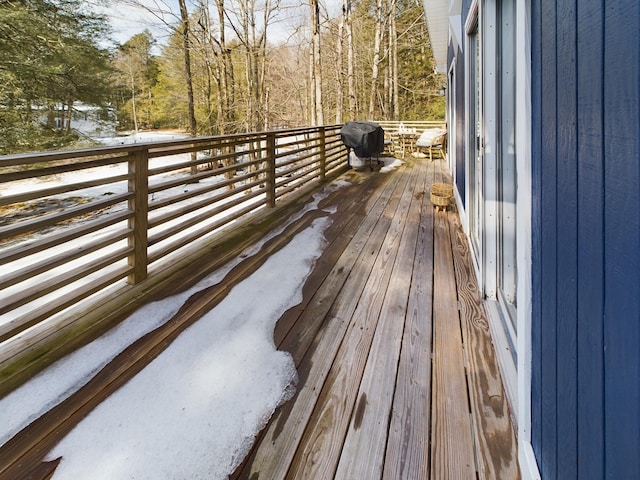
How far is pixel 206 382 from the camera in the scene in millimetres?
1613

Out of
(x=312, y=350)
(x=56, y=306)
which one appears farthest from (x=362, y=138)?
(x=56, y=306)

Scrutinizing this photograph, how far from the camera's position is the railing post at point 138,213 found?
2418 mm

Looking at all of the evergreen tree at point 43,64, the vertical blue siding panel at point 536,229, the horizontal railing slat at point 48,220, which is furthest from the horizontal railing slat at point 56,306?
the evergreen tree at point 43,64

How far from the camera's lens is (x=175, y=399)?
Answer: 1.51m

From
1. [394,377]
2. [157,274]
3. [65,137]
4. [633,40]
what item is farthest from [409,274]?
[65,137]

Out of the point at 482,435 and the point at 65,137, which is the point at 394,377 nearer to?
the point at 482,435

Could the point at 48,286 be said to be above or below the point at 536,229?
below

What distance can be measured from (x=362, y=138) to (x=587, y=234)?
274 inches

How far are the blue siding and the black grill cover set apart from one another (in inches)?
255

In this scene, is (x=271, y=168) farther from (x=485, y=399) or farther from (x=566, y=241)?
(x=566, y=241)

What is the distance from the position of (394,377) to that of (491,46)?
1.84m

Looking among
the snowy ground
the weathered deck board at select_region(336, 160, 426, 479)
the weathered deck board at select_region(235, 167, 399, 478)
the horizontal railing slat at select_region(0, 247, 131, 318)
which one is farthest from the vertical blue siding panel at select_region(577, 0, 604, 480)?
the horizontal railing slat at select_region(0, 247, 131, 318)

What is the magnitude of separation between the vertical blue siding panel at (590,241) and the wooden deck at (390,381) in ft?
1.96

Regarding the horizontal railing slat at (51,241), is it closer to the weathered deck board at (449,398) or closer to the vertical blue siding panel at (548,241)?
the weathered deck board at (449,398)
